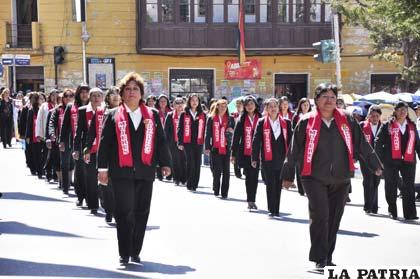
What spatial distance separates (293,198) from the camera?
1590cm

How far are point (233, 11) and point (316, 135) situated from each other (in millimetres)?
27841

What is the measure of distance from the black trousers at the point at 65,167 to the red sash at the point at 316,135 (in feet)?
23.0

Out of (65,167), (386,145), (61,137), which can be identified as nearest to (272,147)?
(386,145)

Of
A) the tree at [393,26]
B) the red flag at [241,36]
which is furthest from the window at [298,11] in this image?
the tree at [393,26]

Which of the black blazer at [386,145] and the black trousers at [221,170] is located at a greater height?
the black blazer at [386,145]

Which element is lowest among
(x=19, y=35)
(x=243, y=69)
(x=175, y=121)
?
(x=175, y=121)

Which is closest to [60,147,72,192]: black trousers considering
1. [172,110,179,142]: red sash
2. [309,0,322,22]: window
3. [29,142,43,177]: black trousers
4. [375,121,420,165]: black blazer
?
[29,142,43,177]: black trousers

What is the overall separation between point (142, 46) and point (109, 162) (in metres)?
27.2

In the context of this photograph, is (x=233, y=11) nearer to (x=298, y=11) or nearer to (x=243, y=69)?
(x=243, y=69)

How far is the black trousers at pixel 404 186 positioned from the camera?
12844mm

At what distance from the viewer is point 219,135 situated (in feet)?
54.3

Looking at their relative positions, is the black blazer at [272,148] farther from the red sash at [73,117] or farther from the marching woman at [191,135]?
the marching woman at [191,135]

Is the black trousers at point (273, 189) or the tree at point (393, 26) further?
the tree at point (393, 26)

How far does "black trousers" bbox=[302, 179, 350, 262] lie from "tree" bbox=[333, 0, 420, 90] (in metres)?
7.45
